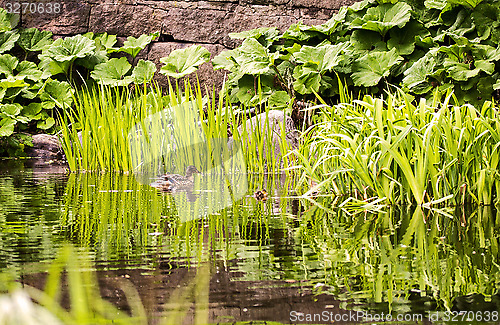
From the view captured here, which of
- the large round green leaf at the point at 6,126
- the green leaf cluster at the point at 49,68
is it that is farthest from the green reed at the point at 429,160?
the large round green leaf at the point at 6,126

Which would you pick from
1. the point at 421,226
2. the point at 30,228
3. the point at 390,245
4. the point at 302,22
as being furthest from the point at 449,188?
the point at 302,22

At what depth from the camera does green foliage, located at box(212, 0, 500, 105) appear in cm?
418

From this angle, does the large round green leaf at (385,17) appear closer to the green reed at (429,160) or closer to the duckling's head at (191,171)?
the duckling's head at (191,171)

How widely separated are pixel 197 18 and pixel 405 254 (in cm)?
457

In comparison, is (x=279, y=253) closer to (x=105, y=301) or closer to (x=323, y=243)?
(x=323, y=243)

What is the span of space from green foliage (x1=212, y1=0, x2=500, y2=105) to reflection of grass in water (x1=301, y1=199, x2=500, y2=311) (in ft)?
8.75

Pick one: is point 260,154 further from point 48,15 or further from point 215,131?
point 48,15

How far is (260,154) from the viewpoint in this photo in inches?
124

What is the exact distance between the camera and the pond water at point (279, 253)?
2.72 ft

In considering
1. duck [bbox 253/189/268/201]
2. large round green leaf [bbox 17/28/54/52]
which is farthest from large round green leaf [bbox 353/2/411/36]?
large round green leaf [bbox 17/28/54/52]

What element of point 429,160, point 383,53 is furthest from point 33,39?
point 429,160

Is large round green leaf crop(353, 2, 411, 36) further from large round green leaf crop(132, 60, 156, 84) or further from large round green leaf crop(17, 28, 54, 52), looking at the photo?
large round green leaf crop(17, 28, 54, 52)

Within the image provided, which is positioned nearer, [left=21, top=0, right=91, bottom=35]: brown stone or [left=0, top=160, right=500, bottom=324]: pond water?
[left=0, top=160, right=500, bottom=324]: pond water

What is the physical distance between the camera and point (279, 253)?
3.88 ft
